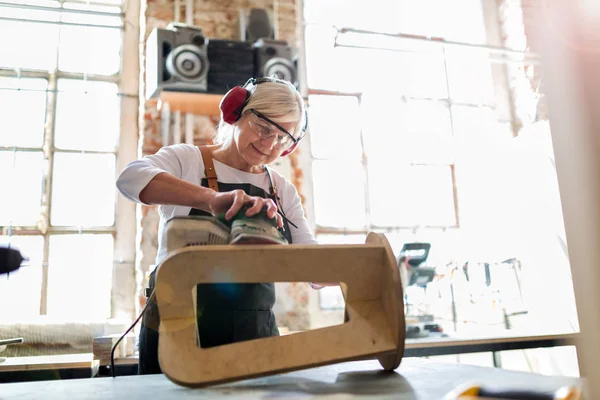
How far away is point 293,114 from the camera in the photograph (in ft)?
5.30

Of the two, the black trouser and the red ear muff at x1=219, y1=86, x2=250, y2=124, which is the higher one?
the red ear muff at x1=219, y1=86, x2=250, y2=124

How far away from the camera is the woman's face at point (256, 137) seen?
62.6 inches

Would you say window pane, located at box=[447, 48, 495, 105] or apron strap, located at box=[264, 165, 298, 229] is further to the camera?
window pane, located at box=[447, 48, 495, 105]

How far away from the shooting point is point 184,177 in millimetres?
1513

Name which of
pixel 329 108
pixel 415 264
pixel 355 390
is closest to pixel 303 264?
pixel 355 390

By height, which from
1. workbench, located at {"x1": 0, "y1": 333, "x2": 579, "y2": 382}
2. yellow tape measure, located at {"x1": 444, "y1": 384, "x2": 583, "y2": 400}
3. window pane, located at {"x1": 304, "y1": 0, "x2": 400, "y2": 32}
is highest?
window pane, located at {"x1": 304, "y1": 0, "x2": 400, "y2": 32}

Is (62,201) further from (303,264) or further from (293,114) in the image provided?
(303,264)

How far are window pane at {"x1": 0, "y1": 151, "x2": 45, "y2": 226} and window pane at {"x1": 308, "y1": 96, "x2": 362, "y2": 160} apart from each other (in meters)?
2.18

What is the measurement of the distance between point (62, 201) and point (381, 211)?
259 cm

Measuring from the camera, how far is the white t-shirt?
1.32 m

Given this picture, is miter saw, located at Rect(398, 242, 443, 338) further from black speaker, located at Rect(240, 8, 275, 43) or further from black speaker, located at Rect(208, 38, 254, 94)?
black speaker, located at Rect(240, 8, 275, 43)

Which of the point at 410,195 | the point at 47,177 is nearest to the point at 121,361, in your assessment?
the point at 47,177

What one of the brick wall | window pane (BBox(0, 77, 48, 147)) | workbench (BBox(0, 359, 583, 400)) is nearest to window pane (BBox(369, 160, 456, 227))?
the brick wall

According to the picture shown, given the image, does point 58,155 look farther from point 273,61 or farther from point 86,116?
point 273,61
